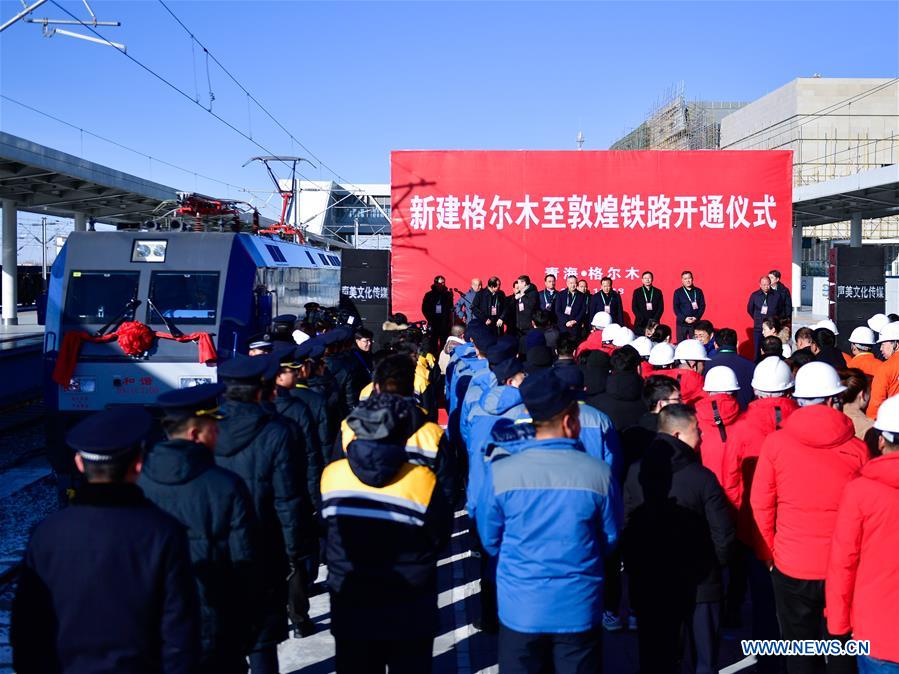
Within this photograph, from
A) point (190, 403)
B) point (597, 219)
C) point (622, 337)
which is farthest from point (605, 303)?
point (190, 403)

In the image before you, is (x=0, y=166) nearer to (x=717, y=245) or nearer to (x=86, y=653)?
(x=717, y=245)

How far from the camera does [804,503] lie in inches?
158

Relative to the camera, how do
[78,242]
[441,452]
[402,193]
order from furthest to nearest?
[402,193] → [78,242] → [441,452]

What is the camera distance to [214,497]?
3.41 m

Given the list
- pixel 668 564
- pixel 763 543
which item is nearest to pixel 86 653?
pixel 668 564

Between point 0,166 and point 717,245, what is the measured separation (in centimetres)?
1644

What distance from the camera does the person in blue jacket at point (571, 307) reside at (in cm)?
1388

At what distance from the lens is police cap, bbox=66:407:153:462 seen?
2.70 metres

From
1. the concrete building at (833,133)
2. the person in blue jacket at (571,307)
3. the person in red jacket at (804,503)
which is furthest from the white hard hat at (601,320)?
the concrete building at (833,133)

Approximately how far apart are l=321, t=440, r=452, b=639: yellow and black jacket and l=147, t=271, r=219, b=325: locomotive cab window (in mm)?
7294

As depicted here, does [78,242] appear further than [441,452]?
Yes

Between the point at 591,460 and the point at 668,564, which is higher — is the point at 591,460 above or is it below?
above

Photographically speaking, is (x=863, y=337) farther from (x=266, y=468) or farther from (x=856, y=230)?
(x=856, y=230)

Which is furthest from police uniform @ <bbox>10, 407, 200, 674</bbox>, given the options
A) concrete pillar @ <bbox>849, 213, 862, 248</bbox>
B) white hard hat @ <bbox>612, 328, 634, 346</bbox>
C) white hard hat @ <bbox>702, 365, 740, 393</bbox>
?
concrete pillar @ <bbox>849, 213, 862, 248</bbox>
